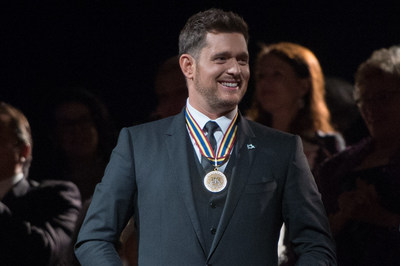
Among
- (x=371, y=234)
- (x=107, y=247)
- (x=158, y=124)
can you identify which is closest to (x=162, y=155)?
(x=158, y=124)

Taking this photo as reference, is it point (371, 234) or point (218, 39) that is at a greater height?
point (218, 39)

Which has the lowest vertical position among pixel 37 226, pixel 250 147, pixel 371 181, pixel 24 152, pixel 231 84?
pixel 37 226

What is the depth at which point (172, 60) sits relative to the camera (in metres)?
4.29

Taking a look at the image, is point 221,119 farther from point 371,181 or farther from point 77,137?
point 77,137

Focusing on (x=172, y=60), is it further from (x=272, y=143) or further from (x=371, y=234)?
(x=272, y=143)

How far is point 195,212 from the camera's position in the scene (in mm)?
1997

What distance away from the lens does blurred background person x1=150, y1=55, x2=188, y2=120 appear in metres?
4.14

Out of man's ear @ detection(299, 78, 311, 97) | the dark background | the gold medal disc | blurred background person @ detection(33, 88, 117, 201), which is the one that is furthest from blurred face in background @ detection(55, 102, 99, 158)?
the gold medal disc

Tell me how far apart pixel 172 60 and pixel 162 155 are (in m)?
2.24

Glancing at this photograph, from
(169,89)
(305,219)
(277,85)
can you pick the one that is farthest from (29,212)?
(305,219)

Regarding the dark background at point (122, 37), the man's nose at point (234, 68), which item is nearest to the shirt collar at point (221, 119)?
the man's nose at point (234, 68)

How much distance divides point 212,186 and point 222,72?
366mm

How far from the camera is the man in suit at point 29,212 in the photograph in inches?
148

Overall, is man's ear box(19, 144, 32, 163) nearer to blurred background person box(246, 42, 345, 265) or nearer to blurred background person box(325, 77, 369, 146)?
blurred background person box(246, 42, 345, 265)
